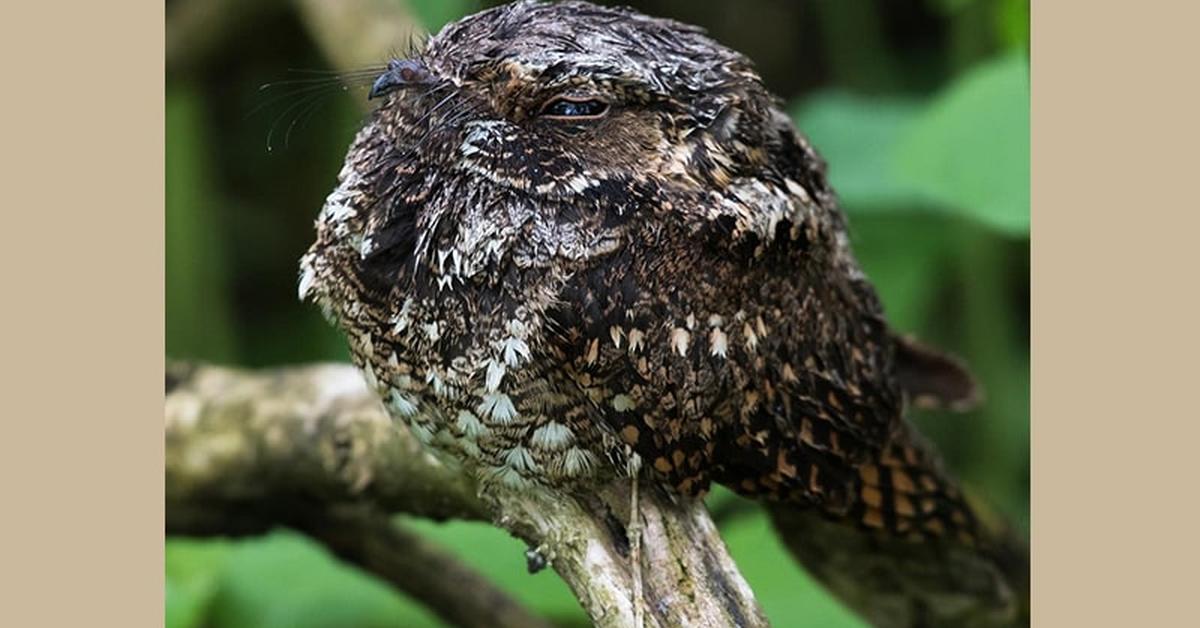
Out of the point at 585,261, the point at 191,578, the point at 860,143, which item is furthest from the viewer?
the point at 860,143

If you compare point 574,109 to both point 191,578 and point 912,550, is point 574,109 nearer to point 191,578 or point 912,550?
point 912,550

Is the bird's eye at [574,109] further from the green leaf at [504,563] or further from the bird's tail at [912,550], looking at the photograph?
the green leaf at [504,563]

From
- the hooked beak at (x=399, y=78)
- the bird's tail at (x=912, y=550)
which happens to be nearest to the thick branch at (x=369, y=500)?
the bird's tail at (x=912, y=550)

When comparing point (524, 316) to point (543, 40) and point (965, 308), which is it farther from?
point (965, 308)

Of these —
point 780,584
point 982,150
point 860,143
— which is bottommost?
point 780,584

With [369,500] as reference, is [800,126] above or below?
above

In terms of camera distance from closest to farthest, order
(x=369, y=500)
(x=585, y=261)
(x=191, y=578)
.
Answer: (x=585, y=261) → (x=369, y=500) → (x=191, y=578)

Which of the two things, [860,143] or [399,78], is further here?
[860,143]

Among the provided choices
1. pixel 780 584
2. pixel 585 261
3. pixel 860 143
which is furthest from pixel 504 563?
pixel 860 143

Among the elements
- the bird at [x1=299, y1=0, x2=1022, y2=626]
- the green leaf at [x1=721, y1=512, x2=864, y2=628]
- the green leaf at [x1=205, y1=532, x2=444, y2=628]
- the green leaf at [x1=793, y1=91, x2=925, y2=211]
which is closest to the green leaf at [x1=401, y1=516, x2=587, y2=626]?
the green leaf at [x1=205, y1=532, x2=444, y2=628]
